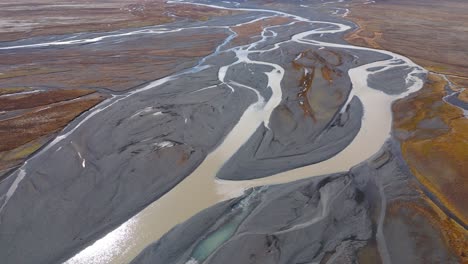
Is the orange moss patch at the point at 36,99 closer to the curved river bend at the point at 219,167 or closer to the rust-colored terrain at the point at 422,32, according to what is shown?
the curved river bend at the point at 219,167

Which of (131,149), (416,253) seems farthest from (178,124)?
(416,253)

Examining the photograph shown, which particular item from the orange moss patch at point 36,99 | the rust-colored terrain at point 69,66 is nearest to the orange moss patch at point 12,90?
the rust-colored terrain at point 69,66

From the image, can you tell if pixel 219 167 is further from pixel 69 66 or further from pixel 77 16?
pixel 77 16

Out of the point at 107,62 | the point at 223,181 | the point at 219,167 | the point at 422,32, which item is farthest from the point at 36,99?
the point at 422,32

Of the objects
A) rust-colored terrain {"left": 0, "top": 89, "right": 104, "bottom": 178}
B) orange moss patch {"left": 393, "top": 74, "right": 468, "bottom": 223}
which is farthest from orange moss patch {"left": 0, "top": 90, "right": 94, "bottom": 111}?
orange moss patch {"left": 393, "top": 74, "right": 468, "bottom": 223}

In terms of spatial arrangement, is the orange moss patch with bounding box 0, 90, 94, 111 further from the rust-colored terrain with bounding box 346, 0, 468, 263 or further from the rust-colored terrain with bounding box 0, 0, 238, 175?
the rust-colored terrain with bounding box 346, 0, 468, 263

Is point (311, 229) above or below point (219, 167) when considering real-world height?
below
